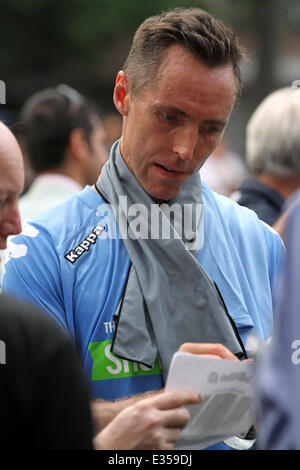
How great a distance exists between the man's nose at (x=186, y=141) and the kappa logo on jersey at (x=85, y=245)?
0.34m

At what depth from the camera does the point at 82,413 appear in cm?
140

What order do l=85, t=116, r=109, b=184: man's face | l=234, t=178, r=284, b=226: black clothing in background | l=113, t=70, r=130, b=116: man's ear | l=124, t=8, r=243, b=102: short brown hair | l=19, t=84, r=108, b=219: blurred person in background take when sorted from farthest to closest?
1. l=85, t=116, r=109, b=184: man's face
2. l=19, t=84, r=108, b=219: blurred person in background
3. l=234, t=178, r=284, b=226: black clothing in background
4. l=113, t=70, r=130, b=116: man's ear
5. l=124, t=8, r=243, b=102: short brown hair

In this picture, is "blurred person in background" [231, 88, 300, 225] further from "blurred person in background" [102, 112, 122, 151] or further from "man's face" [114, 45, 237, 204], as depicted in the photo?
"blurred person in background" [102, 112, 122, 151]

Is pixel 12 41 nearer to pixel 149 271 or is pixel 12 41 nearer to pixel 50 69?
pixel 50 69

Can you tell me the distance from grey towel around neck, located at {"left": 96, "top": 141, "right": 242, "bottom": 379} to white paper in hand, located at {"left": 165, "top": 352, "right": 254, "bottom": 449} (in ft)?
0.60

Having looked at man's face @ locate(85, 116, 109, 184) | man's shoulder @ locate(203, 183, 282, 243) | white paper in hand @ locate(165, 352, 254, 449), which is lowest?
white paper in hand @ locate(165, 352, 254, 449)

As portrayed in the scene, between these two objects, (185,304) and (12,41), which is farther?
(12,41)

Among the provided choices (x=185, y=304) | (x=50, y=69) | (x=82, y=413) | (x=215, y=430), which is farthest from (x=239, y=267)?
(x=50, y=69)

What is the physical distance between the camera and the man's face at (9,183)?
6.96ft

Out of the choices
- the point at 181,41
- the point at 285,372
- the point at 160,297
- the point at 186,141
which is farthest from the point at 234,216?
the point at 285,372

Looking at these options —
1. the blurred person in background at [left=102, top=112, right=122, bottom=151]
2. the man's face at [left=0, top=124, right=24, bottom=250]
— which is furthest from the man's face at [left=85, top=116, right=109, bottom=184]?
the blurred person in background at [left=102, top=112, right=122, bottom=151]

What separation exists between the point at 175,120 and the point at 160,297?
561 millimetres

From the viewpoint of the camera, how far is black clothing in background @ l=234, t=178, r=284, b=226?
386 centimetres
